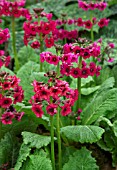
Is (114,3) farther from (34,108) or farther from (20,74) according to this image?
(34,108)

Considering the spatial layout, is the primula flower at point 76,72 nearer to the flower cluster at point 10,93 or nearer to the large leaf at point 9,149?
the flower cluster at point 10,93

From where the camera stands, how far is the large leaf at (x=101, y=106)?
365 centimetres

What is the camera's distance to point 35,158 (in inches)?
123

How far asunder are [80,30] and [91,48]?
266cm

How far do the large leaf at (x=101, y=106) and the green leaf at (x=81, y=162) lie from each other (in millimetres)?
570

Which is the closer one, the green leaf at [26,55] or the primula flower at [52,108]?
the primula flower at [52,108]

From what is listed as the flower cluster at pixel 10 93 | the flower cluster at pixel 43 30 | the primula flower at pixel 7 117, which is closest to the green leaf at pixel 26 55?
the flower cluster at pixel 43 30

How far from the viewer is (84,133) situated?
321 cm

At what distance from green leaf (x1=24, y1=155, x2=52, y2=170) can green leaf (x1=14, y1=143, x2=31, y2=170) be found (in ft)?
0.17

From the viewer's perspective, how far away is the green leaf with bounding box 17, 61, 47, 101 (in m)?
4.01

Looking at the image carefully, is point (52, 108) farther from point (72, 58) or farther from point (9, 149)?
point (9, 149)

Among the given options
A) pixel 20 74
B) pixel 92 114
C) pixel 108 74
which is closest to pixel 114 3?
pixel 108 74

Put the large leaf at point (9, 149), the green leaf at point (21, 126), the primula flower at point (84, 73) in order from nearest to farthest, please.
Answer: the large leaf at point (9, 149)
the primula flower at point (84, 73)
the green leaf at point (21, 126)

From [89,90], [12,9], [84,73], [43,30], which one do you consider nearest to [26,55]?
[12,9]
